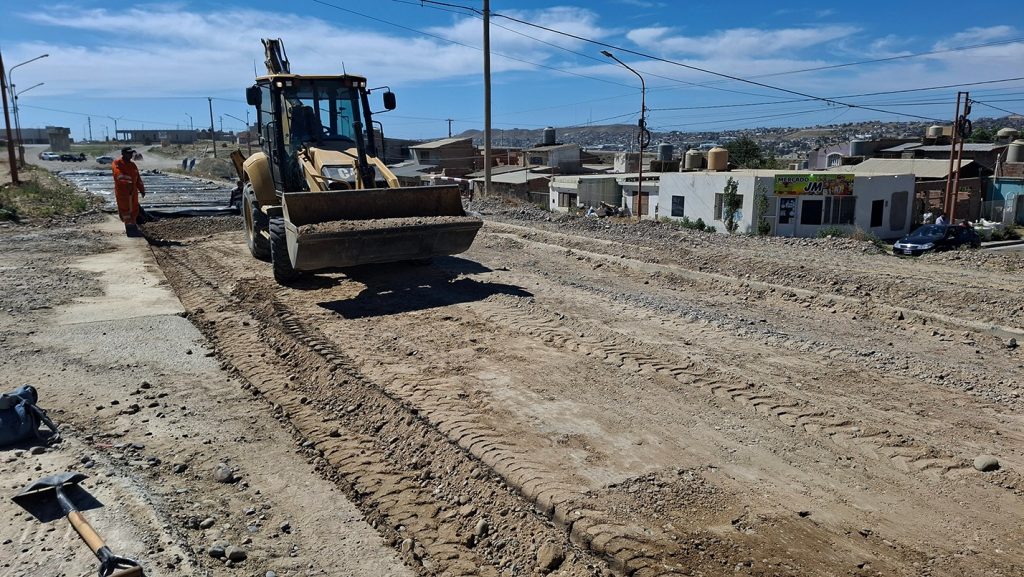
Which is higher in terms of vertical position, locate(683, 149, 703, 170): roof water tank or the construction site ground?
locate(683, 149, 703, 170): roof water tank

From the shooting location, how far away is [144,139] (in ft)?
494

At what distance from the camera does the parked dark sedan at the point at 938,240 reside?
1939 cm

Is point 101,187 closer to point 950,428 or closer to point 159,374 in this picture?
point 159,374

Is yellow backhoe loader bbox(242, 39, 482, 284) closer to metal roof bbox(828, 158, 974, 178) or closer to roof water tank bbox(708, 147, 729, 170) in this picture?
roof water tank bbox(708, 147, 729, 170)

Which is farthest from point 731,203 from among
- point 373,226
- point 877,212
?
point 373,226

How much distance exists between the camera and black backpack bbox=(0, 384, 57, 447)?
209 inches

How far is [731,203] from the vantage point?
31078 mm

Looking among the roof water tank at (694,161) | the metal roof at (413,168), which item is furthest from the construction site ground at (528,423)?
the metal roof at (413,168)

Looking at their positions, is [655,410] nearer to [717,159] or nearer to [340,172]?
[340,172]

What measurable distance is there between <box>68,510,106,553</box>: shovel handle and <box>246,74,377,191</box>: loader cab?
7.10 meters

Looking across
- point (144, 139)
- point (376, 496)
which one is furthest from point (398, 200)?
point (144, 139)

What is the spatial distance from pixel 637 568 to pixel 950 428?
323 cm

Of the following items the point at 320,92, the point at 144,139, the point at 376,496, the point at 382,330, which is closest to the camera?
the point at 376,496

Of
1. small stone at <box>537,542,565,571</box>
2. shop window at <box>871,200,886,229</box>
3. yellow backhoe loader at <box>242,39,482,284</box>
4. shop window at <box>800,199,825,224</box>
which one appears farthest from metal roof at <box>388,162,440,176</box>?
small stone at <box>537,542,565,571</box>
